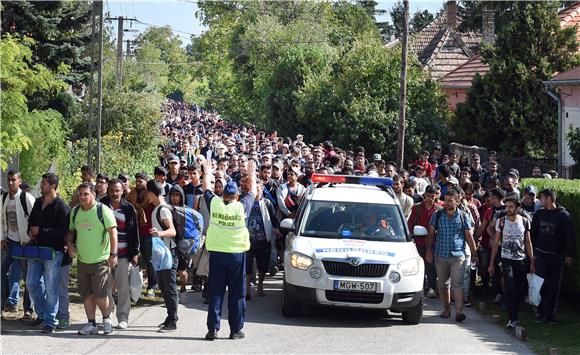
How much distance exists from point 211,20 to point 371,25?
17711mm

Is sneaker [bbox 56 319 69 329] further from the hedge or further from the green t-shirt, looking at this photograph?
the hedge

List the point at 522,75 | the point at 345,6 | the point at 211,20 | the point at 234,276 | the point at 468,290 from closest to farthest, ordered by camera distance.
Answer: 1. the point at 234,276
2. the point at 468,290
3. the point at 522,75
4. the point at 211,20
5. the point at 345,6

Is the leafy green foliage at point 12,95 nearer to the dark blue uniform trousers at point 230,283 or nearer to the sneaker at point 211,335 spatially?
the dark blue uniform trousers at point 230,283

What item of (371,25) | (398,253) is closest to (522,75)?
(398,253)

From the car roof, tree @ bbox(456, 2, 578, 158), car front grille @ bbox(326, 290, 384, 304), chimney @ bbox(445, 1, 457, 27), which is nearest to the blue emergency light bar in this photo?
the car roof

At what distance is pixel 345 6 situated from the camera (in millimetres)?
100500

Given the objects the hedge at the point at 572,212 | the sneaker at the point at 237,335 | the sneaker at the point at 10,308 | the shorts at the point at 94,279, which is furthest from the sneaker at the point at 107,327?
the hedge at the point at 572,212

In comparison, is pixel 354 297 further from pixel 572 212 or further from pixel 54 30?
pixel 54 30

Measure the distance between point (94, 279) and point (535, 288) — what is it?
568cm

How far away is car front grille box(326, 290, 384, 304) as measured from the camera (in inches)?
509

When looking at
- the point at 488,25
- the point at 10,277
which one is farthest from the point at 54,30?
the point at 488,25

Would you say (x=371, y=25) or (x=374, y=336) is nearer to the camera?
(x=374, y=336)

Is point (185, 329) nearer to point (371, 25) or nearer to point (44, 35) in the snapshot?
point (44, 35)

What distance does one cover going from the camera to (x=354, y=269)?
13.0m
